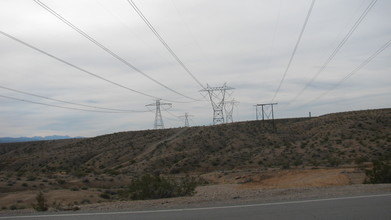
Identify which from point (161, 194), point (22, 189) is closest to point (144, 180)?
point (161, 194)

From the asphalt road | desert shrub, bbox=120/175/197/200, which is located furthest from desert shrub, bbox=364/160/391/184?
desert shrub, bbox=120/175/197/200

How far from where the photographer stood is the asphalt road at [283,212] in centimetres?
1191

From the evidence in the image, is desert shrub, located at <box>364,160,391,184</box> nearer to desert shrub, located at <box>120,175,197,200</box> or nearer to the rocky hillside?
desert shrub, located at <box>120,175,197,200</box>

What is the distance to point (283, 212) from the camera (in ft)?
41.5

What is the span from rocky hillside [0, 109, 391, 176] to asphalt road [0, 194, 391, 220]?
111ft

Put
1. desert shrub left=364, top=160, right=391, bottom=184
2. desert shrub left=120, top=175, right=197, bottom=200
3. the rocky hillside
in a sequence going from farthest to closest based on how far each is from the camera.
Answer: the rocky hillside < desert shrub left=364, top=160, right=391, bottom=184 < desert shrub left=120, top=175, right=197, bottom=200

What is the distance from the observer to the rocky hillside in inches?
2269

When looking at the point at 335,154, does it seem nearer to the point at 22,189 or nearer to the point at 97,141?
the point at 22,189

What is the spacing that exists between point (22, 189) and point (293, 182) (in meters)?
24.5

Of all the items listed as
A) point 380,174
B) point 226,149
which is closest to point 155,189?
point 380,174

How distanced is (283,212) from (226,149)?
203 ft

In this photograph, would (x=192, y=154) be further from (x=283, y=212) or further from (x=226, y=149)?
(x=283, y=212)

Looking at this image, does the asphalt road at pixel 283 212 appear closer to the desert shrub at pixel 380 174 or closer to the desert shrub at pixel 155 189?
the desert shrub at pixel 155 189

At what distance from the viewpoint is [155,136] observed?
102875 millimetres
